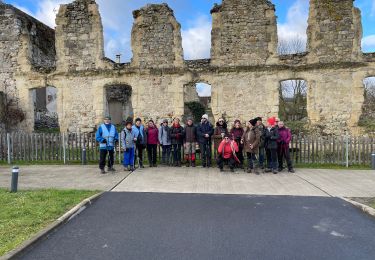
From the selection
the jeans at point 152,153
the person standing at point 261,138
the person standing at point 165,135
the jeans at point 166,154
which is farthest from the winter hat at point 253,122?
Answer: the jeans at point 152,153

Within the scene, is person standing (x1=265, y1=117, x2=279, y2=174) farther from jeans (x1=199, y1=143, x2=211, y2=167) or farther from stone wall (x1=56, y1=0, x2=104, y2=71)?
stone wall (x1=56, y1=0, x2=104, y2=71)

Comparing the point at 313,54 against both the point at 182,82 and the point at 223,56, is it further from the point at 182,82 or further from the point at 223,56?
the point at 182,82

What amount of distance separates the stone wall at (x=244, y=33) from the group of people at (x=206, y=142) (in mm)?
5343

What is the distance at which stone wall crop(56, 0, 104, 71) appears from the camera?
17.5m

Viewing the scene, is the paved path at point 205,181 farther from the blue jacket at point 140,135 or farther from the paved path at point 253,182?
the blue jacket at point 140,135

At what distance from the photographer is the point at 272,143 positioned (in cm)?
1141

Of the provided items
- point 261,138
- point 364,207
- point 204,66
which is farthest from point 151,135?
point 364,207

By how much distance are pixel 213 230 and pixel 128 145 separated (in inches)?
264

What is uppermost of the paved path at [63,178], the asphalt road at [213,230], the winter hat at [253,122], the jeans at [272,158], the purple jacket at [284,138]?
the winter hat at [253,122]

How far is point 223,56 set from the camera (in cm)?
1677

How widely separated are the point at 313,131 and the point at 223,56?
5.55 meters

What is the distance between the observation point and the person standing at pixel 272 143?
37.4ft

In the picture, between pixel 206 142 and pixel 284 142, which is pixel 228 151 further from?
pixel 284 142

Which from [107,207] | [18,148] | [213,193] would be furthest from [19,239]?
[18,148]
